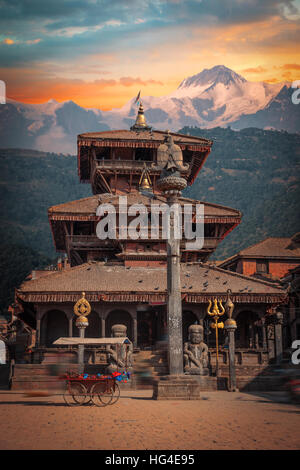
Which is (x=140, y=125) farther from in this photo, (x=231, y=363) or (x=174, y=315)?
(x=174, y=315)

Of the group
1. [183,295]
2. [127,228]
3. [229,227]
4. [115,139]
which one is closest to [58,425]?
[183,295]

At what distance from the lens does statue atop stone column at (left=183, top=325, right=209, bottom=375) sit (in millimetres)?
23297

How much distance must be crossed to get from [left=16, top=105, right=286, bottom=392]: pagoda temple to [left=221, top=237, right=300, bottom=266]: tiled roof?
18.9 meters

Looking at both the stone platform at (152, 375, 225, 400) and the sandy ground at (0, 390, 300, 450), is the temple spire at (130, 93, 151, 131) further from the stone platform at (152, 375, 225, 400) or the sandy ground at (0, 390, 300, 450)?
the sandy ground at (0, 390, 300, 450)

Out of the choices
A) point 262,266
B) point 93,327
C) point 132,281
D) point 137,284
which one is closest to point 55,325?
point 93,327

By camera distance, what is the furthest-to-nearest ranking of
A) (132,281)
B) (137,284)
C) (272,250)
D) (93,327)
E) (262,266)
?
(272,250) < (262,266) < (93,327) < (132,281) < (137,284)

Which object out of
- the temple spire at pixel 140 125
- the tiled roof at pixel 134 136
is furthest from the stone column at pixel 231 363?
the temple spire at pixel 140 125

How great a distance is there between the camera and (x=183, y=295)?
2886cm

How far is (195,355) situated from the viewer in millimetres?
23891

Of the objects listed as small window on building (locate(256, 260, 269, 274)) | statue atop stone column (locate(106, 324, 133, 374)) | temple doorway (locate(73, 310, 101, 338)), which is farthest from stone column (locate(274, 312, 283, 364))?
small window on building (locate(256, 260, 269, 274))

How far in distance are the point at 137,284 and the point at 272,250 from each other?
33.1 metres

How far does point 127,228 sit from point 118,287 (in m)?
5.24

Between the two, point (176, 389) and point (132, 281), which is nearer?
point (176, 389)
